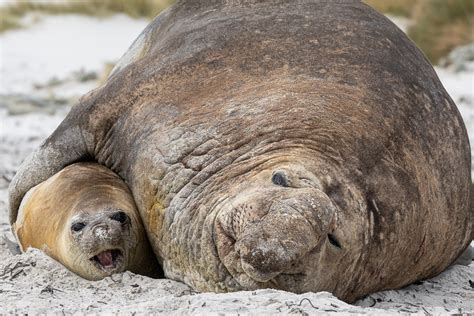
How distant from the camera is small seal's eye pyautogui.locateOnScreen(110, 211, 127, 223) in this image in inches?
177

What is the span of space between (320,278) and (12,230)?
2077mm

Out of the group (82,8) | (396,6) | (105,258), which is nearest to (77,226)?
(105,258)

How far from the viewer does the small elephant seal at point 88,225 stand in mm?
4445

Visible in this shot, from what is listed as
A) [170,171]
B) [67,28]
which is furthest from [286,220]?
[67,28]

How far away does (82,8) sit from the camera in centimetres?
1969

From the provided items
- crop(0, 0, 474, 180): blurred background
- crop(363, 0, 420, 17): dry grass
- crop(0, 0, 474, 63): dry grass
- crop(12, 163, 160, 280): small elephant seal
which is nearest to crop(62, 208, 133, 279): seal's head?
crop(12, 163, 160, 280): small elephant seal

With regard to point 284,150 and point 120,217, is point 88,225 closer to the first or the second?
point 120,217

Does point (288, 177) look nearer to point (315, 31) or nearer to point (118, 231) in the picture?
point (118, 231)

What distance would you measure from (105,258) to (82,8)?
618 inches

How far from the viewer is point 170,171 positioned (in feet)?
14.6

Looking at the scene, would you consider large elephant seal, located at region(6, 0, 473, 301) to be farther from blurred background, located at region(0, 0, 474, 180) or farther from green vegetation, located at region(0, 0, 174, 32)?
green vegetation, located at region(0, 0, 174, 32)

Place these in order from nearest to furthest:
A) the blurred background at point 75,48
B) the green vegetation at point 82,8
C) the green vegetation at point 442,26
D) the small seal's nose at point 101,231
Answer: the small seal's nose at point 101,231
the blurred background at point 75,48
the green vegetation at point 442,26
the green vegetation at point 82,8

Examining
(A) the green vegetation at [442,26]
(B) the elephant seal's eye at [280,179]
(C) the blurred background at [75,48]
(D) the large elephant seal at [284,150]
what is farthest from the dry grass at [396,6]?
(B) the elephant seal's eye at [280,179]

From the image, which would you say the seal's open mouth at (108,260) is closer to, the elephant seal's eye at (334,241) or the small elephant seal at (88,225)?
the small elephant seal at (88,225)
